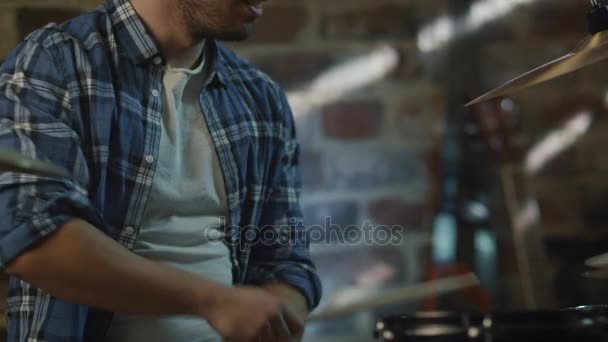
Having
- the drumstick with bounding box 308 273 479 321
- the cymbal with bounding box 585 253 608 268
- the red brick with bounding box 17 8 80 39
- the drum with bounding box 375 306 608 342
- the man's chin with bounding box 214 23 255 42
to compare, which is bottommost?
the drum with bounding box 375 306 608 342

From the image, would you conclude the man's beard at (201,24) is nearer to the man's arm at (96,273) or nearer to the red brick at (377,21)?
the man's arm at (96,273)

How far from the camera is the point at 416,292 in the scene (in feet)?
4.18

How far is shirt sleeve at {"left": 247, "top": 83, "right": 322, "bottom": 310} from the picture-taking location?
56.8 inches

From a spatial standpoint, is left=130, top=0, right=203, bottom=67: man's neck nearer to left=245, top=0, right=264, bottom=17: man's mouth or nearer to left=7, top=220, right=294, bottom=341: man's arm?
left=245, top=0, right=264, bottom=17: man's mouth

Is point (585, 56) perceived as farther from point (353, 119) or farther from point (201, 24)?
point (353, 119)

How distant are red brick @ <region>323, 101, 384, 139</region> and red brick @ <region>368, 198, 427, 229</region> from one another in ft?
0.59

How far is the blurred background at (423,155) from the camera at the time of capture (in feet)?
6.56

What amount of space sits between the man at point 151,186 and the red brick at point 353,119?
18.1 inches

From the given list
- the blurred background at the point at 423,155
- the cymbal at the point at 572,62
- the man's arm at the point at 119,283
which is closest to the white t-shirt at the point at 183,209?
the man's arm at the point at 119,283

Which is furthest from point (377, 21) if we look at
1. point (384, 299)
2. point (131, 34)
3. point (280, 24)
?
point (384, 299)

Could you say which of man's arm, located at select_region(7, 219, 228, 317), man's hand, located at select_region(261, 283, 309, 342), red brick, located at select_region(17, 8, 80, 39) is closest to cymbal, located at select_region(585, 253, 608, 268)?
man's hand, located at select_region(261, 283, 309, 342)

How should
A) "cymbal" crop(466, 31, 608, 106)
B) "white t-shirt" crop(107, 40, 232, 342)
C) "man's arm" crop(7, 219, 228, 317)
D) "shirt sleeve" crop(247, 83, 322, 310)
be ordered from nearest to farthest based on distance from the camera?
"man's arm" crop(7, 219, 228, 317) < "cymbal" crop(466, 31, 608, 106) < "white t-shirt" crop(107, 40, 232, 342) < "shirt sleeve" crop(247, 83, 322, 310)

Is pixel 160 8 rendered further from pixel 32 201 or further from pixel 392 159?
pixel 392 159

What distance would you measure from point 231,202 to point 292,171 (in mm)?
208
